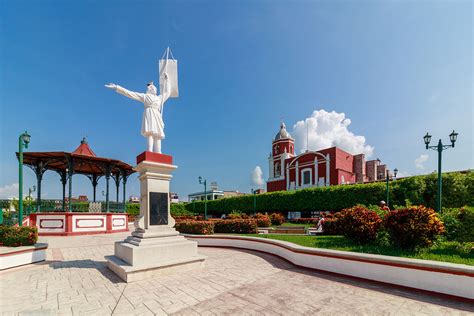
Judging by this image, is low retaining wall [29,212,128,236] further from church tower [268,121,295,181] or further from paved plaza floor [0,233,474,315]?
church tower [268,121,295,181]

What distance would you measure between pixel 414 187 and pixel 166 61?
2320cm

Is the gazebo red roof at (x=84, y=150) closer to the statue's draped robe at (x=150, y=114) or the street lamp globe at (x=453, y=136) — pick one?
the statue's draped robe at (x=150, y=114)

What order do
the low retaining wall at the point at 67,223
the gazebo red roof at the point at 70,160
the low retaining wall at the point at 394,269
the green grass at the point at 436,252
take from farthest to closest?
1. the gazebo red roof at the point at 70,160
2. the low retaining wall at the point at 67,223
3. the green grass at the point at 436,252
4. the low retaining wall at the point at 394,269

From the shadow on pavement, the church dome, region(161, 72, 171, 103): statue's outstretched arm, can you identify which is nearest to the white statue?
region(161, 72, 171, 103): statue's outstretched arm

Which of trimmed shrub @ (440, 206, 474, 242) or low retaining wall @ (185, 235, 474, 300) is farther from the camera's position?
trimmed shrub @ (440, 206, 474, 242)

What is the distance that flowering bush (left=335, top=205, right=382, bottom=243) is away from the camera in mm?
7711

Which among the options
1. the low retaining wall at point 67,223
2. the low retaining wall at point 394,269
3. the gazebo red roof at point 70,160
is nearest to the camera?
the low retaining wall at point 394,269

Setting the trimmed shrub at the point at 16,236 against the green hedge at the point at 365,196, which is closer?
the trimmed shrub at the point at 16,236

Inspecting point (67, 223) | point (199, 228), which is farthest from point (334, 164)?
point (67, 223)

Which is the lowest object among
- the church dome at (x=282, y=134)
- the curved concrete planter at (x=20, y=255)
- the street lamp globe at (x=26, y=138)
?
the curved concrete planter at (x=20, y=255)

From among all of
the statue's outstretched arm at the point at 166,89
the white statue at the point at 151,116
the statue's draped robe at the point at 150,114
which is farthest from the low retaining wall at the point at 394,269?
the statue's outstretched arm at the point at 166,89

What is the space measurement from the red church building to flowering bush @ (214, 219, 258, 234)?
32859 millimetres

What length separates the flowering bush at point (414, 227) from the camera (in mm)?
6121

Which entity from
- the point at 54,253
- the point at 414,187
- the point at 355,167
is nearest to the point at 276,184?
the point at 355,167
